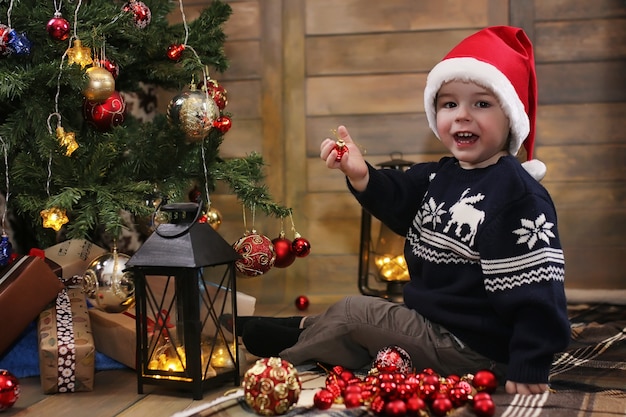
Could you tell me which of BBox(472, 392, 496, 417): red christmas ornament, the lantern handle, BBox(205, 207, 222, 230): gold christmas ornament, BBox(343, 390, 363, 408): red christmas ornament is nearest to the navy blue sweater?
BBox(472, 392, 496, 417): red christmas ornament

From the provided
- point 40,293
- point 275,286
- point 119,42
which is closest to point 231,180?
point 119,42

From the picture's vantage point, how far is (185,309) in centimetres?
135

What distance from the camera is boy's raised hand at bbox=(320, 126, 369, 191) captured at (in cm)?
151

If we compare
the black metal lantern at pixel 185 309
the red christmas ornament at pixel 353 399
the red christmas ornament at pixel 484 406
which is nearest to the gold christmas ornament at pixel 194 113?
the black metal lantern at pixel 185 309

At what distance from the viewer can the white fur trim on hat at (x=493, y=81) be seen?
1.43 metres

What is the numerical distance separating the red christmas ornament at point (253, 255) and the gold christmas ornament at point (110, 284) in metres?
0.33

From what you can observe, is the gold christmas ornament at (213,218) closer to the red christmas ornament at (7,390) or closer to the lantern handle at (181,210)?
the lantern handle at (181,210)

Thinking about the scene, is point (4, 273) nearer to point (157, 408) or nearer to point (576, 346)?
point (157, 408)

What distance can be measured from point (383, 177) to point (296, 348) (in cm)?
39

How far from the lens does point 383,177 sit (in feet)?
5.27

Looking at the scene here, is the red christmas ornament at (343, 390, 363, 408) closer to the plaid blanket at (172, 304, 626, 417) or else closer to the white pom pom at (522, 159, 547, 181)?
the plaid blanket at (172, 304, 626, 417)

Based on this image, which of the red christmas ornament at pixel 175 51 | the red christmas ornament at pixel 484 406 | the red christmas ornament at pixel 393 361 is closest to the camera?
the red christmas ornament at pixel 484 406

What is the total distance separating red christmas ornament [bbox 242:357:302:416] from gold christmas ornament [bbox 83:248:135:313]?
403 mm

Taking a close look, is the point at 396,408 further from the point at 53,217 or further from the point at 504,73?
the point at 53,217
